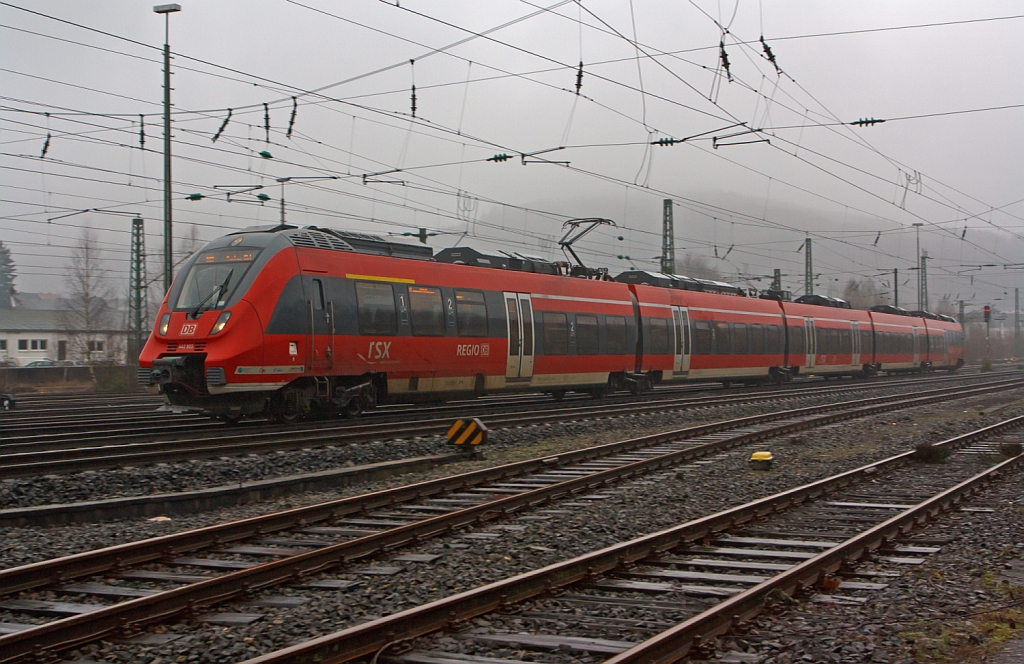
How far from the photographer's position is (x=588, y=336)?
76.5 ft

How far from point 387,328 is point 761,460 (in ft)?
24.8

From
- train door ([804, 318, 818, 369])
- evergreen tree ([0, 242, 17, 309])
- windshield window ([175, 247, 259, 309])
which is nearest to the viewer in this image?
windshield window ([175, 247, 259, 309])

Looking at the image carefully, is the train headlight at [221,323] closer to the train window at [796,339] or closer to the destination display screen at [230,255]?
the destination display screen at [230,255]

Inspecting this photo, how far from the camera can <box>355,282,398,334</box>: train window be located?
1661 cm

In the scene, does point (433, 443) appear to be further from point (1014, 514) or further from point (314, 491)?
point (1014, 514)

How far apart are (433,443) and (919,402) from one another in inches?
741

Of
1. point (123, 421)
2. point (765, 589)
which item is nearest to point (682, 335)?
point (123, 421)

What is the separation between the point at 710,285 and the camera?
102 ft

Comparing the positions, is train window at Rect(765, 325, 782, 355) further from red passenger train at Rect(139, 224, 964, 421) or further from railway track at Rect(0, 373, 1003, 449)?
railway track at Rect(0, 373, 1003, 449)

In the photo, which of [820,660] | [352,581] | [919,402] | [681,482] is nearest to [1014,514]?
[681,482]

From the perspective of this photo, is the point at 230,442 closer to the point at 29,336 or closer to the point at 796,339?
the point at 796,339

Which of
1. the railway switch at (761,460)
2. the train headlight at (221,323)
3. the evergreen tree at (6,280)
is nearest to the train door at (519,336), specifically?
the train headlight at (221,323)

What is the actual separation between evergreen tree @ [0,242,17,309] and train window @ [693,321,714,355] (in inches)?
3560

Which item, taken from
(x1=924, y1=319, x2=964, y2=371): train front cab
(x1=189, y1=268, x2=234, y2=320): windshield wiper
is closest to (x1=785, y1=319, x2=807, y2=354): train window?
(x1=924, y1=319, x2=964, y2=371): train front cab
